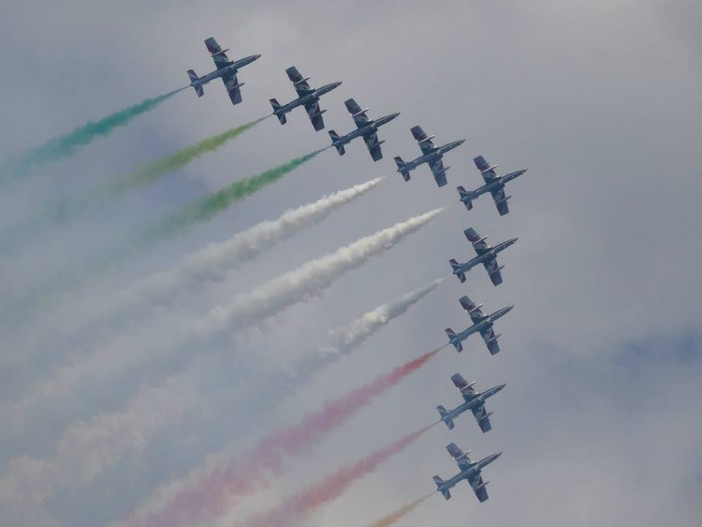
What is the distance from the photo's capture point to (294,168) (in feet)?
408

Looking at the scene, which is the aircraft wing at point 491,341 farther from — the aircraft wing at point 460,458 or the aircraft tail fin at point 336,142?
the aircraft tail fin at point 336,142

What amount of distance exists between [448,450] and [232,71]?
35.0 metres

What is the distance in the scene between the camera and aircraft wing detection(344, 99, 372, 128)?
129750 millimetres

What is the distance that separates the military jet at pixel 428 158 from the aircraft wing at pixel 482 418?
60.5 feet

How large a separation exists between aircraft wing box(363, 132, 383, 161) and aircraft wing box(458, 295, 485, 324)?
47.5 feet

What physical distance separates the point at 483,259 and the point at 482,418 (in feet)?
42.1

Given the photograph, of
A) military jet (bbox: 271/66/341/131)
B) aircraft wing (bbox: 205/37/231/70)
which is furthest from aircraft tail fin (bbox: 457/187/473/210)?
aircraft wing (bbox: 205/37/231/70)

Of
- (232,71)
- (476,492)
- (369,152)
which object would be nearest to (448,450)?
(476,492)

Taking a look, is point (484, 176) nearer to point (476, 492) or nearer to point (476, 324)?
point (476, 324)

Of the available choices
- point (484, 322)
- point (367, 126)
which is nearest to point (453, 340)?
point (484, 322)

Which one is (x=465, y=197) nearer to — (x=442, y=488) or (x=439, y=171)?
(x=439, y=171)

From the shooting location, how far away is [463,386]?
137m

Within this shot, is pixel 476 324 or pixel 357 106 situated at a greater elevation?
pixel 357 106

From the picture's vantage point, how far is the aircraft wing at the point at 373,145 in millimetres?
130125
